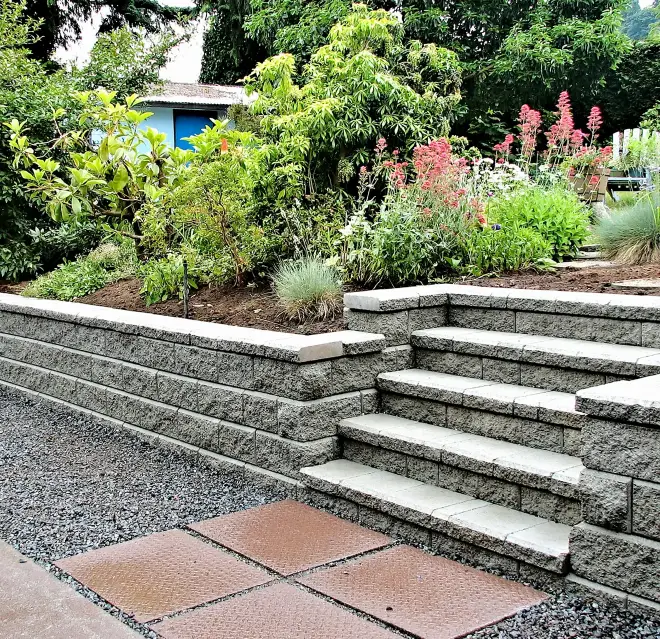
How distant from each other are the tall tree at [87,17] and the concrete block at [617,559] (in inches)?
799

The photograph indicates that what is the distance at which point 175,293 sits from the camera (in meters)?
6.34

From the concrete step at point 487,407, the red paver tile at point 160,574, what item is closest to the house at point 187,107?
the concrete step at point 487,407

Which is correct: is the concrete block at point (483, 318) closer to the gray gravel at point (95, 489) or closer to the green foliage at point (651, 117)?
the gray gravel at point (95, 489)

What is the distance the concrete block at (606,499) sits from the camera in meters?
2.67

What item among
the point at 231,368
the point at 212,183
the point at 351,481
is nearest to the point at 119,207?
the point at 212,183

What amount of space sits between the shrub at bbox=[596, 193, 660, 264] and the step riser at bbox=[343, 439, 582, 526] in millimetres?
2814

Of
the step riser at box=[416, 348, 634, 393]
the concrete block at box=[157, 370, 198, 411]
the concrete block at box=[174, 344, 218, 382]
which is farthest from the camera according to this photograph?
the concrete block at box=[157, 370, 198, 411]

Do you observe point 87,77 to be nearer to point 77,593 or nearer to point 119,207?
point 119,207

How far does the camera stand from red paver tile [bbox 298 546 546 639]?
2.69m

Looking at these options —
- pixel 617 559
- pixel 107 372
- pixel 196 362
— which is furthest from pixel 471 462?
pixel 107 372

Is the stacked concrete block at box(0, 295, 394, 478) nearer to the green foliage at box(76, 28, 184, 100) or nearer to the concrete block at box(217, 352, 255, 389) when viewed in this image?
the concrete block at box(217, 352, 255, 389)

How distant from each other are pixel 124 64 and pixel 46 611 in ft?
28.6

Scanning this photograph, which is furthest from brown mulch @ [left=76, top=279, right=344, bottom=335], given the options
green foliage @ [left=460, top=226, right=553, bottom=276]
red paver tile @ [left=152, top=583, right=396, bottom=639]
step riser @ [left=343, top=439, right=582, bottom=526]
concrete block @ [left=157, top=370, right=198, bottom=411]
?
red paver tile @ [left=152, top=583, right=396, bottom=639]

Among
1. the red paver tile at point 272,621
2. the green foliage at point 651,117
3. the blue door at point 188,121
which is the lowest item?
A: the red paver tile at point 272,621
